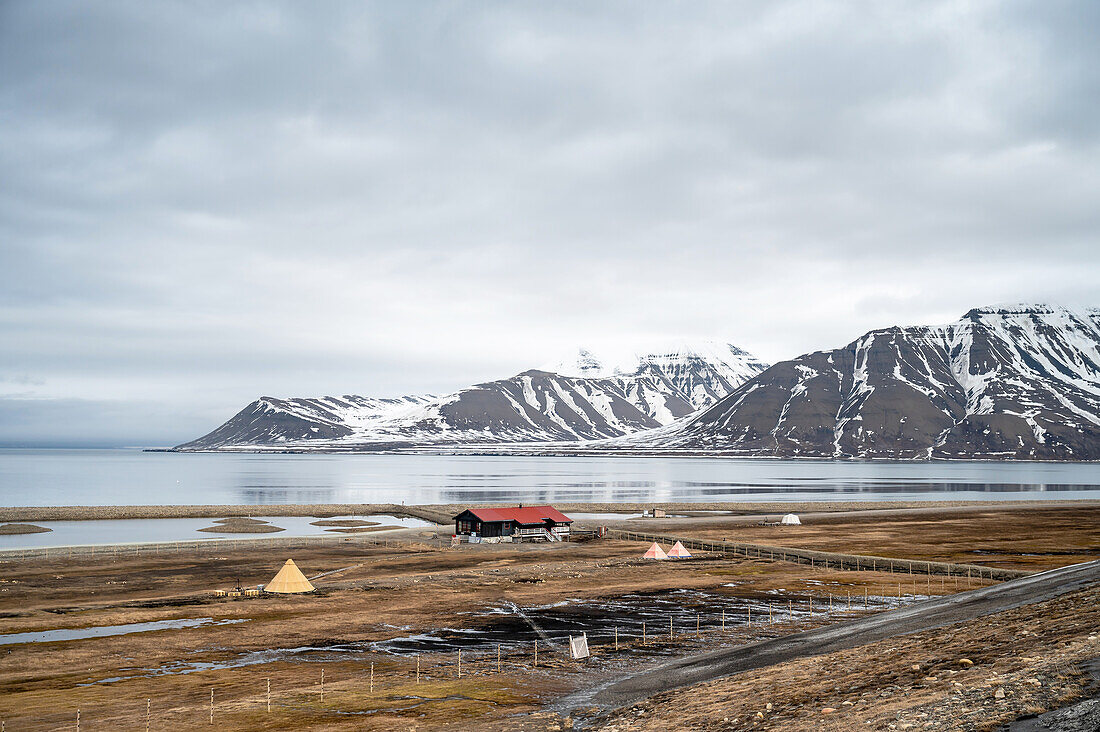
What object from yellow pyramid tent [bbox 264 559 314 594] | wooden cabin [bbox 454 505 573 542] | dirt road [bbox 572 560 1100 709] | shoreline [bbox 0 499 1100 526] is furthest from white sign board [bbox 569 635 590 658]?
shoreline [bbox 0 499 1100 526]

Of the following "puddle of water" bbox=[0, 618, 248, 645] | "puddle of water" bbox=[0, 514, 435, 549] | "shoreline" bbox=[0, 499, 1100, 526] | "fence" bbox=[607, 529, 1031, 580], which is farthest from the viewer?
"shoreline" bbox=[0, 499, 1100, 526]

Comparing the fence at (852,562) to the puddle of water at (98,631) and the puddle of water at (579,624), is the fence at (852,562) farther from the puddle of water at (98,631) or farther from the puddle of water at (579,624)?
the puddle of water at (98,631)

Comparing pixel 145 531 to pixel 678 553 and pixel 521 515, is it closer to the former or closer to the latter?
pixel 521 515

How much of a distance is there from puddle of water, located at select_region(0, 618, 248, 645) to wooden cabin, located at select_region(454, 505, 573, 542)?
52719 millimetres

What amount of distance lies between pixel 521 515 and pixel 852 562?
42788mm

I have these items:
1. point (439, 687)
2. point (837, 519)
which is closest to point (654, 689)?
point (439, 687)

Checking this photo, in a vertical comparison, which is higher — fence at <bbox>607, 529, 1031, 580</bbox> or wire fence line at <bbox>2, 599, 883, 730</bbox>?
wire fence line at <bbox>2, 599, 883, 730</bbox>

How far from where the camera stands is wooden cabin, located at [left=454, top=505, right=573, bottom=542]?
341ft

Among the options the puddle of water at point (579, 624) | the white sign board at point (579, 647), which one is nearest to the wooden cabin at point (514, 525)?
→ the puddle of water at point (579, 624)

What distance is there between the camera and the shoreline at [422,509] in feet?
484

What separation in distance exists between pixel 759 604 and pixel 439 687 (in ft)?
99.4

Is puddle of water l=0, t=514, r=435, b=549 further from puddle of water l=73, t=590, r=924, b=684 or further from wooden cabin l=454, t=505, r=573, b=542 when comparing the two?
puddle of water l=73, t=590, r=924, b=684

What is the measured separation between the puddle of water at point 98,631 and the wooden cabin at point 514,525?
52719mm

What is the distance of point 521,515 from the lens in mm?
106812
